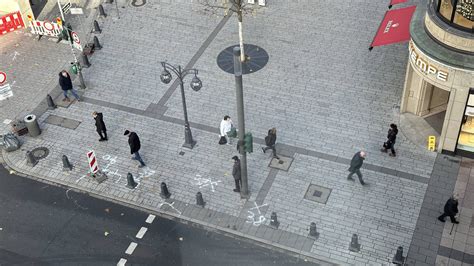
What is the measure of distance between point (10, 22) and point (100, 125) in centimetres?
1079

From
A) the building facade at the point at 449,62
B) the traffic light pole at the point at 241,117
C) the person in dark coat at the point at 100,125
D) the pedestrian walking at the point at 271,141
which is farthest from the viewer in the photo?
the person in dark coat at the point at 100,125

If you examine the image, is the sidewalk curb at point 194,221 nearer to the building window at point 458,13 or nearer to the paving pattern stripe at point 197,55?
the paving pattern stripe at point 197,55

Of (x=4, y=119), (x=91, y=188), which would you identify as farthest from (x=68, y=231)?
(x=4, y=119)

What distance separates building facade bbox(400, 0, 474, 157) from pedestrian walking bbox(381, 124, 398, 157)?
1.79 metres

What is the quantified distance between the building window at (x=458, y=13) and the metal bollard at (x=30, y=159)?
16.6m

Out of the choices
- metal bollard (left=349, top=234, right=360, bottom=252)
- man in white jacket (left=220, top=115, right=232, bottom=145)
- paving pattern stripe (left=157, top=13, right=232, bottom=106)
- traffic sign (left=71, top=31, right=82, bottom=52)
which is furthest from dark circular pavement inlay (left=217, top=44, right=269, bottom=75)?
metal bollard (left=349, top=234, right=360, bottom=252)

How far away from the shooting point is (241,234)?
69.9 feet

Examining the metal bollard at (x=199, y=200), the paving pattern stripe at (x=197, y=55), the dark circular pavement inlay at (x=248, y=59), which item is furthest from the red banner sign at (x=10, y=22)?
the metal bollard at (x=199, y=200)

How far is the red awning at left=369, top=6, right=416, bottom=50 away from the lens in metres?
24.5

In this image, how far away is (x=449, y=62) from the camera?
21078mm

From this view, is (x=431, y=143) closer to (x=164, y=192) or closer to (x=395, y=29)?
(x=395, y=29)

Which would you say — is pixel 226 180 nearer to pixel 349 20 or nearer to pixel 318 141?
pixel 318 141

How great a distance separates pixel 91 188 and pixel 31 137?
4.47m

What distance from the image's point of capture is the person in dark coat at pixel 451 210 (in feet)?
66.4
